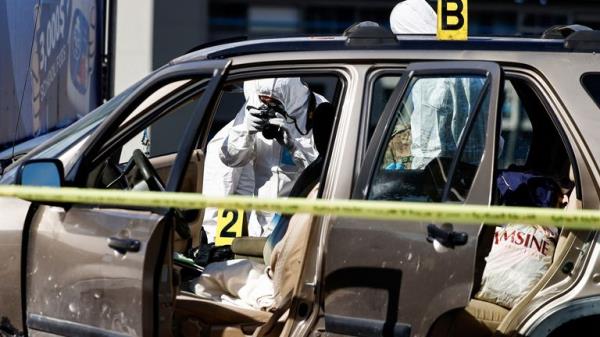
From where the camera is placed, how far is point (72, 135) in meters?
4.22

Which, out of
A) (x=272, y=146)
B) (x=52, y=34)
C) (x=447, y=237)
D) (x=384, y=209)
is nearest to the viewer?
(x=384, y=209)

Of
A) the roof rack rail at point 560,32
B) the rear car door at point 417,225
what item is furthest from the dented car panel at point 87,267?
the roof rack rail at point 560,32

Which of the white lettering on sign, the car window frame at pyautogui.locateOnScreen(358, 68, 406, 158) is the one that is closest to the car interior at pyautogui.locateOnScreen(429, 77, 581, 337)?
Answer: the car window frame at pyautogui.locateOnScreen(358, 68, 406, 158)

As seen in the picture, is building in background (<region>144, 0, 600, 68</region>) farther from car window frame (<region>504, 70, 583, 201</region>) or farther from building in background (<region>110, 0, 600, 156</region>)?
car window frame (<region>504, 70, 583, 201</region>)

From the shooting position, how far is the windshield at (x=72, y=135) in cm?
412

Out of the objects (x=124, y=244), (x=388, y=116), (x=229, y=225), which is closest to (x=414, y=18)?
(x=229, y=225)

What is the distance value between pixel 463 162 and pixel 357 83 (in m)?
0.46

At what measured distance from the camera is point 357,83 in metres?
3.88

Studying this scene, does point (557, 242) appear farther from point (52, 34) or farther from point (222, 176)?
point (52, 34)

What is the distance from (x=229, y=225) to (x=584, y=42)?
2759mm

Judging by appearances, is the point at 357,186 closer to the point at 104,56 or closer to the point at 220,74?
the point at 220,74

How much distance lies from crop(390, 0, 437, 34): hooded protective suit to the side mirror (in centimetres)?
249

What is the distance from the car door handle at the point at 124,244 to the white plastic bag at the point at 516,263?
1.20m

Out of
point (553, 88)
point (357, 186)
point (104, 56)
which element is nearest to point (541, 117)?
point (553, 88)
